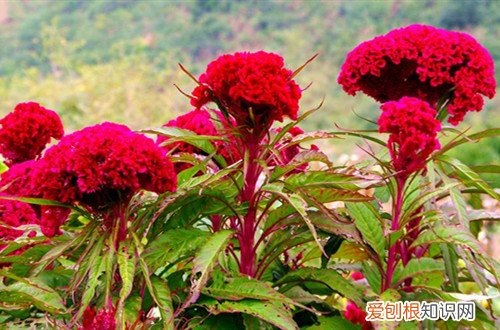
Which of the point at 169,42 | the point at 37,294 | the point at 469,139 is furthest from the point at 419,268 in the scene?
the point at 169,42

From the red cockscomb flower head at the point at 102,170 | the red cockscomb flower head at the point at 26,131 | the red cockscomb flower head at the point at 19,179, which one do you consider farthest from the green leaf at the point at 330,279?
the red cockscomb flower head at the point at 26,131

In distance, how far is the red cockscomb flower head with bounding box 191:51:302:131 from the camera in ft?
5.58

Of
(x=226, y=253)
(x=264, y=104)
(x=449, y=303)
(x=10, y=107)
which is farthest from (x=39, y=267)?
(x=10, y=107)

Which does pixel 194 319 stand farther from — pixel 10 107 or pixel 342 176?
pixel 10 107

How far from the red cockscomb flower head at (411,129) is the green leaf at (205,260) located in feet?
1.45

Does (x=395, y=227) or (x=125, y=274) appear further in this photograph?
(x=395, y=227)

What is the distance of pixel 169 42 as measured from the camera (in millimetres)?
27062

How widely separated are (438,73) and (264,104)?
53 cm

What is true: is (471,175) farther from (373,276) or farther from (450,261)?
(373,276)

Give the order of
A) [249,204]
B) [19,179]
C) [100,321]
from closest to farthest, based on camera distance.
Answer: [100,321] → [249,204] → [19,179]

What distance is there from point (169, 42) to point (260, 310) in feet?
85.0

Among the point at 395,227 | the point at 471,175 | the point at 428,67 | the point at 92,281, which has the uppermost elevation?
the point at 428,67

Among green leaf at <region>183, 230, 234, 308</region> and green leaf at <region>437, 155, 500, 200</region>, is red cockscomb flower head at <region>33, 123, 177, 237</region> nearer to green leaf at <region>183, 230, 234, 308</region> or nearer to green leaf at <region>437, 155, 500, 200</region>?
green leaf at <region>183, 230, 234, 308</region>

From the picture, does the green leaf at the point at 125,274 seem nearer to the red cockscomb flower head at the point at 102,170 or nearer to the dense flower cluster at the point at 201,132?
the red cockscomb flower head at the point at 102,170
